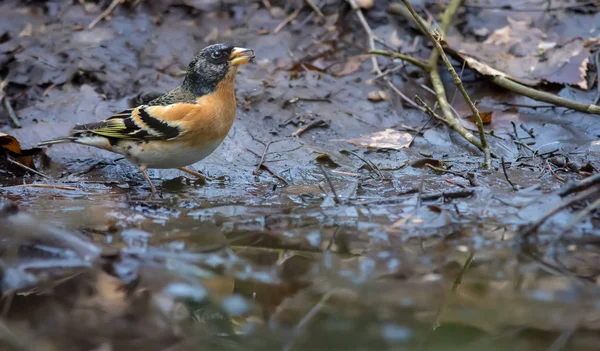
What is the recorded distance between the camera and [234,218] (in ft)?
15.7

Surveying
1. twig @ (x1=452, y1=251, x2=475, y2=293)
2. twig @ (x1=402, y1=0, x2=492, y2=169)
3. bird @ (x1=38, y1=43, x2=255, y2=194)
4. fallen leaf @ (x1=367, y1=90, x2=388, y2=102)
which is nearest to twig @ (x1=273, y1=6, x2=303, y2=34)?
fallen leaf @ (x1=367, y1=90, x2=388, y2=102)

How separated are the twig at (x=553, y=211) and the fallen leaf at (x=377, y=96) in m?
3.34

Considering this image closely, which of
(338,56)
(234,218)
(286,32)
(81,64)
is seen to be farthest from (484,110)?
(81,64)

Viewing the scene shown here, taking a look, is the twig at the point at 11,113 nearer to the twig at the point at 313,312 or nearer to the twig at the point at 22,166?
the twig at the point at 22,166

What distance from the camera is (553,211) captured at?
4.06 metres

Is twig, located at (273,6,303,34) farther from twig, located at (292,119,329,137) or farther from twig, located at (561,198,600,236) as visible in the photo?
twig, located at (561,198,600,236)

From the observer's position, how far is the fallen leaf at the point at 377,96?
733cm

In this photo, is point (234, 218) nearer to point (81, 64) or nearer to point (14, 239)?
point (14, 239)

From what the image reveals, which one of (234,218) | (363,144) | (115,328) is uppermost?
(115,328)

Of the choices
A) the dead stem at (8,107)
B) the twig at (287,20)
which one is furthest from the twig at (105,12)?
the twig at (287,20)

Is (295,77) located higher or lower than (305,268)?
lower

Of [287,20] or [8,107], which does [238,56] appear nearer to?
[8,107]

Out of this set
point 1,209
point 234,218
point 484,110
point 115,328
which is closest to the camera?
point 115,328

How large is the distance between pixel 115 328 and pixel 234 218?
5.02ft
